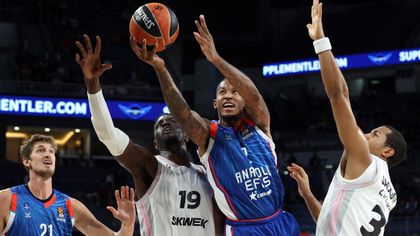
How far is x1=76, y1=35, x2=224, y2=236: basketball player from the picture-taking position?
5.96 m

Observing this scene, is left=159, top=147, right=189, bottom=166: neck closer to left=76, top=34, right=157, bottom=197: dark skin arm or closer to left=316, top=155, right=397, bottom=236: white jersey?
left=76, top=34, right=157, bottom=197: dark skin arm

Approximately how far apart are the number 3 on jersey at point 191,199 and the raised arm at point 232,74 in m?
0.80

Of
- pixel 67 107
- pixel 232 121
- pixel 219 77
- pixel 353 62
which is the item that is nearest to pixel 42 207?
pixel 232 121

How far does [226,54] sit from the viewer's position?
108 feet

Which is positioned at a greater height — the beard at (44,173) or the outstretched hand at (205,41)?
the outstretched hand at (205,41)

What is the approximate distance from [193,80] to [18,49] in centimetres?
894

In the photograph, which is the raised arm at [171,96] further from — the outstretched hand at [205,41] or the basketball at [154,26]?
the outstretched hand at [205,41]

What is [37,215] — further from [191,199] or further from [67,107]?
[67,107]

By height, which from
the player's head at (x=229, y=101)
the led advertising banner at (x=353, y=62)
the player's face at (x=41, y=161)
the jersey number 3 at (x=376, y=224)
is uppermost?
the led advertising banner at (x=353, y=62)

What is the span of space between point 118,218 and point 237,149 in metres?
1.19

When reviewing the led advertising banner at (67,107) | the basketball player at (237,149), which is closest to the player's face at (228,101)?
the basketball player at (237,149)

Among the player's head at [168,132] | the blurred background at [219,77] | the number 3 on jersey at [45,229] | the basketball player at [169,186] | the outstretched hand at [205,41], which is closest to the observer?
the outstretched hand at [205,41]

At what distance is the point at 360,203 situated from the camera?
204 inches

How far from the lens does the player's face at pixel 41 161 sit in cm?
643
